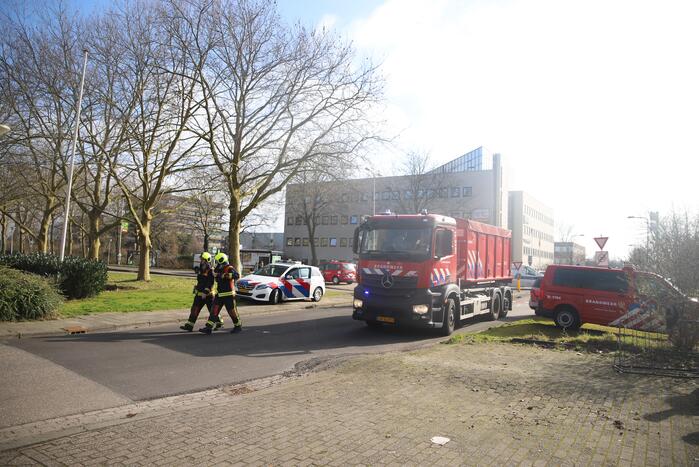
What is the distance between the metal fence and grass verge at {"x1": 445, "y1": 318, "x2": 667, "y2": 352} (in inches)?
Answer: 4.1

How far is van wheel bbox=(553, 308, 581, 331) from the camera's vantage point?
13359 mm

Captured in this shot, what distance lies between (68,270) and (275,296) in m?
6.76

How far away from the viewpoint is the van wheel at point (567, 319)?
43.8 ft

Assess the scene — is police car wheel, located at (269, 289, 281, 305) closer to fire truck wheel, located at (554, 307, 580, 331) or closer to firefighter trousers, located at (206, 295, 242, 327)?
firefighter trousers, located at (206, 295, 242, 327)

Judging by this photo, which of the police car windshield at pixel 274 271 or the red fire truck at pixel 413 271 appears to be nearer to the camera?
the red fire truck at pixel 413 271

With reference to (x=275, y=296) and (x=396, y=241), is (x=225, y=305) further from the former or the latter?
(x=275, y=296)

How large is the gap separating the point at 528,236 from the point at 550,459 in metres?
82.9

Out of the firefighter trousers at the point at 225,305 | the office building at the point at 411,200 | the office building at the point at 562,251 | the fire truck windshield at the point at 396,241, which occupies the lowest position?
the firefighter trousers at the point at 225,305

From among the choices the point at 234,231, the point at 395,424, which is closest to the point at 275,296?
the point at 234,231

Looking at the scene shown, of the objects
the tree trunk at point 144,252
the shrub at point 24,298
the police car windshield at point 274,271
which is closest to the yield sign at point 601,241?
the police car windshield at point 274,271

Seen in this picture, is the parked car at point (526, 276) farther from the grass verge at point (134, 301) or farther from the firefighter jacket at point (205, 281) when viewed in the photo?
the firefighter jacket at point (205, 281)

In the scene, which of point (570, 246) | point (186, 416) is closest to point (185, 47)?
point (186, 416)

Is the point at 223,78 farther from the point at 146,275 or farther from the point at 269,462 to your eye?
the point at 269,462

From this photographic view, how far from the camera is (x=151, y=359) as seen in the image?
7859 millimetres
